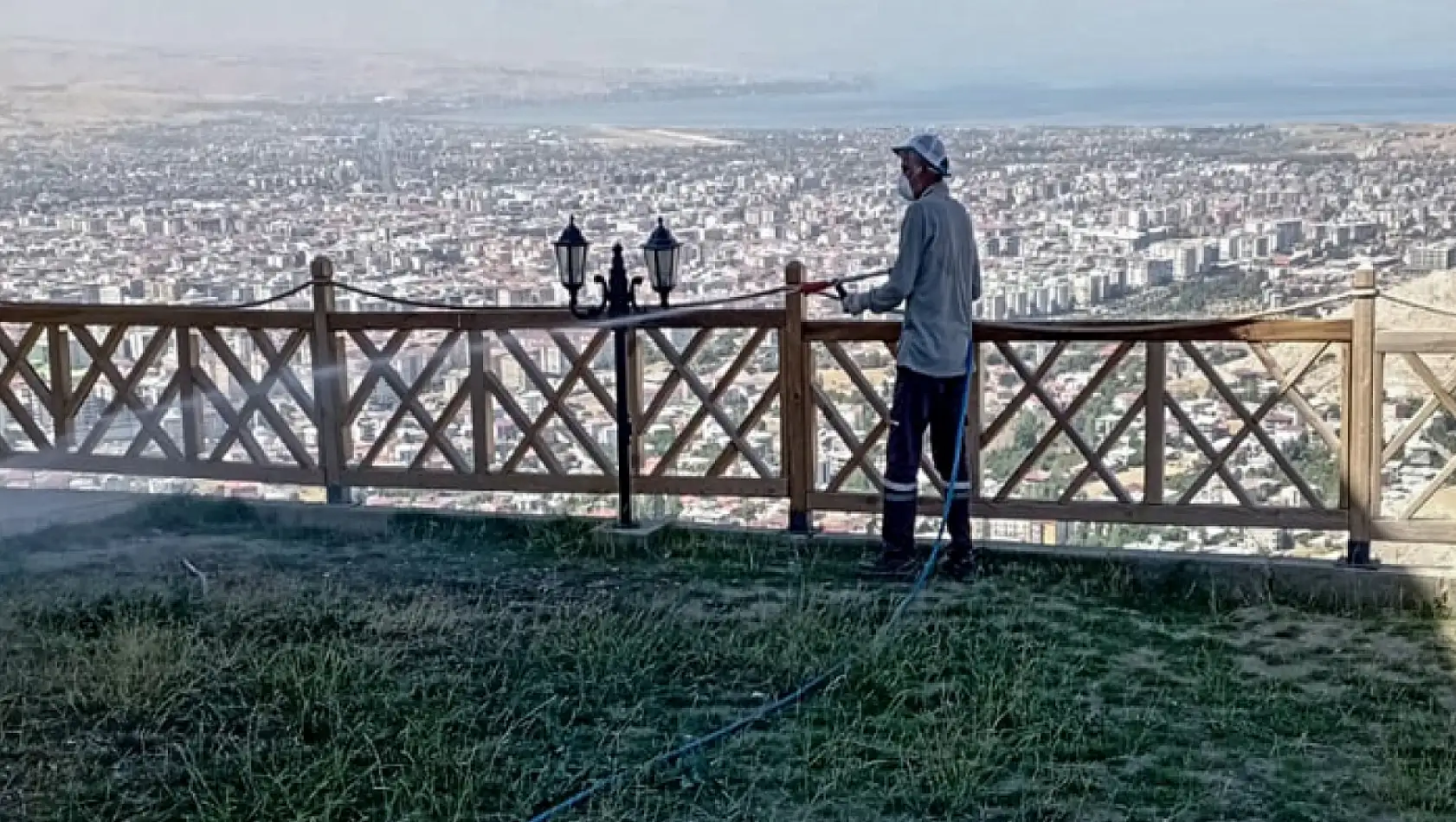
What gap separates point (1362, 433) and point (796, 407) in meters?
2.15

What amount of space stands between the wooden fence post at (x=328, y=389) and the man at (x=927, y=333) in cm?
254

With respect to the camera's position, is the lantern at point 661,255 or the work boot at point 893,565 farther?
the lantern at point 661,255

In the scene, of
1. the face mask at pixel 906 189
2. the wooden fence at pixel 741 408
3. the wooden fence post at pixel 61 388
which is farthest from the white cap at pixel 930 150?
the wooden fence post at pixel 61 388

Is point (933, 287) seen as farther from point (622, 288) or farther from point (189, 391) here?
point (189, 391)

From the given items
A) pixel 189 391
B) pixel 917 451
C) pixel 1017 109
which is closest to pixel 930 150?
pixel 917 451

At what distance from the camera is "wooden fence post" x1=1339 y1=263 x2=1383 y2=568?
597 cm

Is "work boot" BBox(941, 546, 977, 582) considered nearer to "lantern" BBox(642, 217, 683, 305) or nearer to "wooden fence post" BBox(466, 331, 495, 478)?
"lantern" BBox(642, 217, 683, 305)

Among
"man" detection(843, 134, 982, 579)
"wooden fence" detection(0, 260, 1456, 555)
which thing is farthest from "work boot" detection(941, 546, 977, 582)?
"wooden fence" detection(0, 260, 1456, 555)

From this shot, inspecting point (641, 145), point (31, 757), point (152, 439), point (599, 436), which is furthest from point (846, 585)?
point (641, 145)

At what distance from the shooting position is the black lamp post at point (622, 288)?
6.75m

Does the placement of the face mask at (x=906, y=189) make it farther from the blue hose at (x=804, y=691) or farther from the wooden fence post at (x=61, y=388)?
the wooden fence post at (x=61, y=388)

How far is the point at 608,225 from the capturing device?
31.1 feet

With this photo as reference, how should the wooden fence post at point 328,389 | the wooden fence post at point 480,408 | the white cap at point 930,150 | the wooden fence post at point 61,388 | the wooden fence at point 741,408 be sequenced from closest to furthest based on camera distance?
the white cap at point 930,150
the wooden fence at point 741,408
the wooden fence post at point 480,408
the wooden fence post at point 328,389
the wooden fence post at point 61,388

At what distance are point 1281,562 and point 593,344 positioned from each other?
9.42 feet
